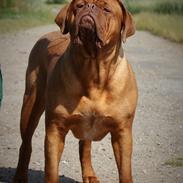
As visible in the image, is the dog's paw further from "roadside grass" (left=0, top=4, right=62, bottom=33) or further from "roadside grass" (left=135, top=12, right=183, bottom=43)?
"roadside grass" (left=0, top=4, right=62, bottom=33)

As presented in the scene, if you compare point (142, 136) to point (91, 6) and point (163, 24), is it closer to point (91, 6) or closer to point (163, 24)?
point (91, 6)

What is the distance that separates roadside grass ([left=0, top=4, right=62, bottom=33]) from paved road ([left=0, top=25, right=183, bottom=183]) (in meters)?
13.5

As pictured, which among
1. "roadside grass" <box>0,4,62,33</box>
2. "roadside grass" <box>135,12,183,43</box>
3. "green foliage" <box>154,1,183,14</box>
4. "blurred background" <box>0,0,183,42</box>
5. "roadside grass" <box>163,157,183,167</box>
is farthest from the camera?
"roadside grass" <box>0,4,62,33</box>

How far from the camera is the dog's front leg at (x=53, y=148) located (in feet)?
17.2

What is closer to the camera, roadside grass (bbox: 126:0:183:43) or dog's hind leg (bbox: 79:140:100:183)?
dog's hind leg (bbox: 79:140:100:183)

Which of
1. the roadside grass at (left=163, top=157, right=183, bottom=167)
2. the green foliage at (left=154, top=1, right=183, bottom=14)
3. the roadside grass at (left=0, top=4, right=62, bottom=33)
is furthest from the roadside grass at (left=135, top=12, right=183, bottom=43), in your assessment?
the roadside grass at (left=163, top=157, right=183, bottom=167)

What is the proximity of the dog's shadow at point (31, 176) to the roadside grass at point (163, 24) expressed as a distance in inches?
560

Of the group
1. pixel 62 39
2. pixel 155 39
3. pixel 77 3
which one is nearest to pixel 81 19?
pixel 77 3

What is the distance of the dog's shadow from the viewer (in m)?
6.28

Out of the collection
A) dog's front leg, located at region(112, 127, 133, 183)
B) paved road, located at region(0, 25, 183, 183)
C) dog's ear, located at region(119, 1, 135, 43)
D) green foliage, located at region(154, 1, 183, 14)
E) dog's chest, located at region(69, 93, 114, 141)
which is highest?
dog's ear, located at region(119, 1, 135, 43)

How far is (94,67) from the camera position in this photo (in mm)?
5195

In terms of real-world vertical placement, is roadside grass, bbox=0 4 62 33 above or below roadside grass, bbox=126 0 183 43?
below

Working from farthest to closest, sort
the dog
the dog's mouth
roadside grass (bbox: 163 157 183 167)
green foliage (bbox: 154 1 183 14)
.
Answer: green foliage (bbox: 154 1 183 14), roadside grass (bbox: 163 157 183 167), the dog, the dog's mouth

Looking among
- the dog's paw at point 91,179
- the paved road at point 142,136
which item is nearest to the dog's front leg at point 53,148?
the dog's paw at point 91,179
